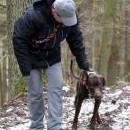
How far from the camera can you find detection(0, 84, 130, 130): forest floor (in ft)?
26.3

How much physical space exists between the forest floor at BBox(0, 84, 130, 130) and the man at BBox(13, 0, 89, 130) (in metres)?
1.02

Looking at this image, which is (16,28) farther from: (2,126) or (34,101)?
(2,126)

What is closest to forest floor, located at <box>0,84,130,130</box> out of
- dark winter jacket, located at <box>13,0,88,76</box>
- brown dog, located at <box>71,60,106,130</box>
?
brown dog, located at <box>71,60,106,130</box>

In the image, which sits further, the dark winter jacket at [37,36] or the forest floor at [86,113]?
the forest floor at [86,113]

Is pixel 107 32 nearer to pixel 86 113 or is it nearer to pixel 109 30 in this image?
pixel 109 30

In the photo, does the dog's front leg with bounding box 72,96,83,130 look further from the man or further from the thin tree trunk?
the thin tree trunk

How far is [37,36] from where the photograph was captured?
670cm

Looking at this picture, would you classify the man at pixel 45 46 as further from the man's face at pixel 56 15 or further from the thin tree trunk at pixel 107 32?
the thin tree trunk at pixel 107 32

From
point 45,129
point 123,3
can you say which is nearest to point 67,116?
point 45,129

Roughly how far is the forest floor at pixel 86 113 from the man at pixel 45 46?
40.0 inches

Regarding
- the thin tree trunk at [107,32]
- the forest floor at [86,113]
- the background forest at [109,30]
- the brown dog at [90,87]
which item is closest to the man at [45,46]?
the brown dog at [90,87]

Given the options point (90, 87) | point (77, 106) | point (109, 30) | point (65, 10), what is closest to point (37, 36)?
point (65, 10)

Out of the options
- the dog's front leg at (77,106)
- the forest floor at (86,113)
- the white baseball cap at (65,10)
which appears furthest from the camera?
the forest floor at (86,113)

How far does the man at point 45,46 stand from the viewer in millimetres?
6539
